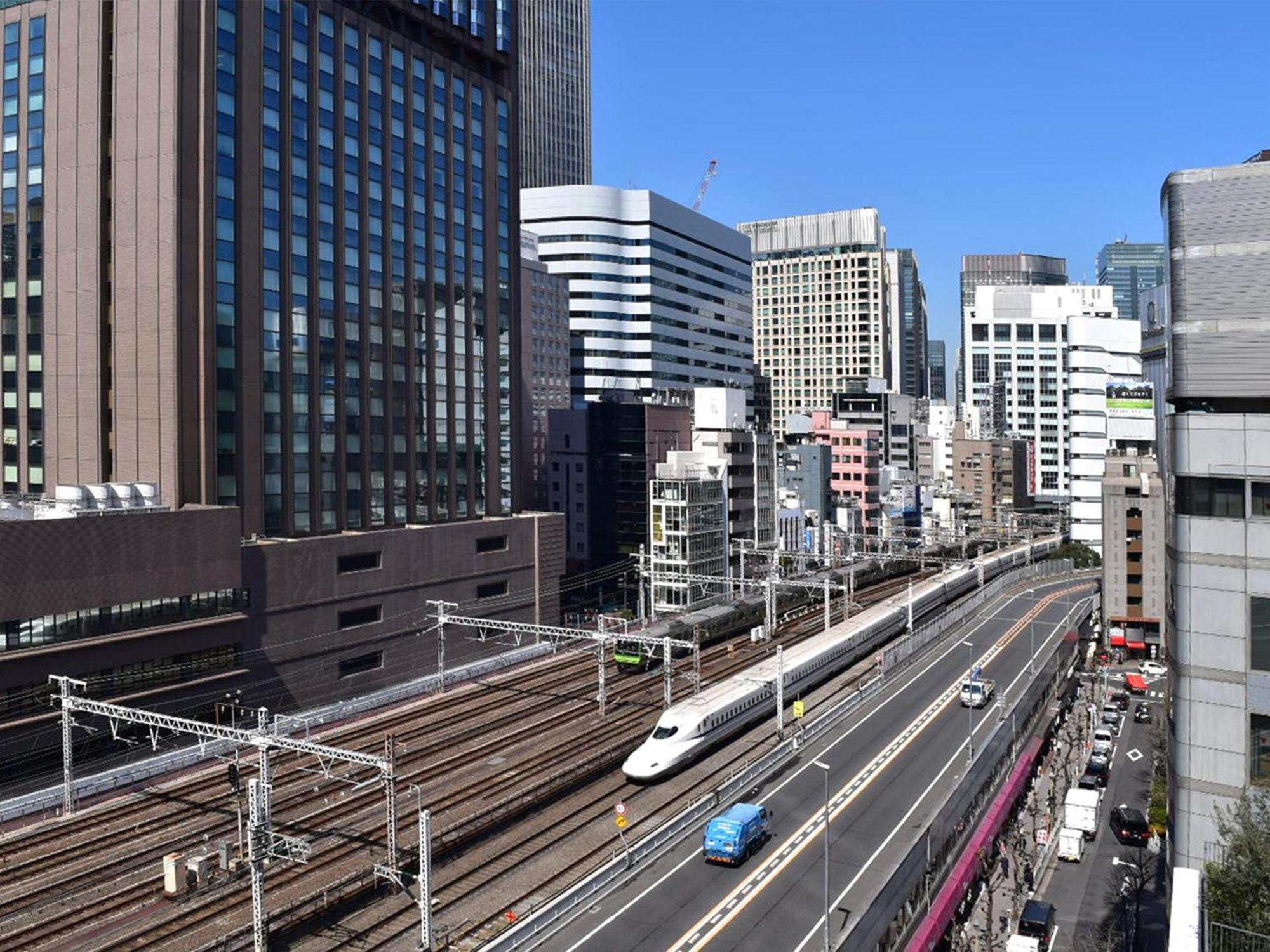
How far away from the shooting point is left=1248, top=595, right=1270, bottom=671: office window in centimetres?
2636

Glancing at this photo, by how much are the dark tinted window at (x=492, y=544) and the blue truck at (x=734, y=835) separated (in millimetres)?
38010

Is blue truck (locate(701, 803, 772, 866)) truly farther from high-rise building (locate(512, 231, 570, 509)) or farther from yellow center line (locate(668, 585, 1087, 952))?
high-rise building (locate(512, 231, 570, 509))

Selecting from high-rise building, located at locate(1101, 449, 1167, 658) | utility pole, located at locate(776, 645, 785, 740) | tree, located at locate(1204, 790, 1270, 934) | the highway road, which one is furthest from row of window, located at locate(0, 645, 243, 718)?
high-rise building, located at locate(1101, 449, 1167, 658)

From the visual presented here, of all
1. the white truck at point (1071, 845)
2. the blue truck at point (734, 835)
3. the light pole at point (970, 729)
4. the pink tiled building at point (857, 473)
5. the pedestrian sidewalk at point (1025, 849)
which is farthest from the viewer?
the pink tiled building at point (857, 473)

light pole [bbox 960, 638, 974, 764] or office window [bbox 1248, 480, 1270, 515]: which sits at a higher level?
office window [bbox 1248, 480, 1270, 515]

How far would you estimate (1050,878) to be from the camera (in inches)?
1871

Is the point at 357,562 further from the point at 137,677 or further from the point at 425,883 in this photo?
the point at 425,883

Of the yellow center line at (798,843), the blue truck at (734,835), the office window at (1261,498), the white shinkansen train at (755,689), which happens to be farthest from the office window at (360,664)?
the office window at (1261,498)

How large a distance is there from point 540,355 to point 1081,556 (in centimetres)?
7301

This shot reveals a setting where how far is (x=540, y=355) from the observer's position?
147 metres

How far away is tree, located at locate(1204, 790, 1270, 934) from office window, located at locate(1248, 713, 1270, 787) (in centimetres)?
249

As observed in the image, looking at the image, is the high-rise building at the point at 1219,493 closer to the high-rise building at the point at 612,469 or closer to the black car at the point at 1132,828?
the black car at the point at 1132,828

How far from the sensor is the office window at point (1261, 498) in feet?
86.4

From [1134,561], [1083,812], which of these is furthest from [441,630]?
[1134,561]
